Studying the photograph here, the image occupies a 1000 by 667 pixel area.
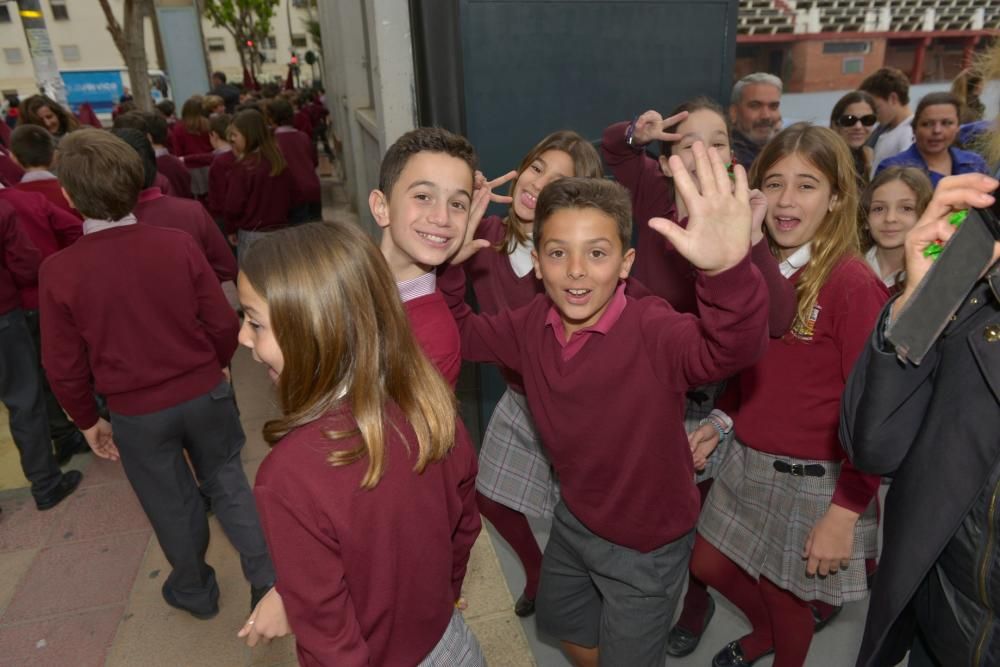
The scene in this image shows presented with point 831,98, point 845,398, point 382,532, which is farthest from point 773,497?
point 831,98

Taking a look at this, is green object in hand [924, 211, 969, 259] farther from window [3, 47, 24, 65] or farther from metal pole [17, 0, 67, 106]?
window [3, 47, 24, 65]

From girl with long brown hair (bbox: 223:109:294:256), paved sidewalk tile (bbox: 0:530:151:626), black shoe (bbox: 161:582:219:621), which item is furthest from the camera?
girl with long brown hair (bbox: 223:109:294:256)

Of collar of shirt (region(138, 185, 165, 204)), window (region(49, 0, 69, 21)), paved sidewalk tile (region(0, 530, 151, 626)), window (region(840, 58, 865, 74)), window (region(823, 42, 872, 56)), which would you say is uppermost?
window (region(49, 0, 69, 21))

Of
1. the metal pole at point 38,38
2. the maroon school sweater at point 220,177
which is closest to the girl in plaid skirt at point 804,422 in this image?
the maroon school sweater at point 220,177

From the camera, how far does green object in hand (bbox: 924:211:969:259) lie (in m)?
1.08

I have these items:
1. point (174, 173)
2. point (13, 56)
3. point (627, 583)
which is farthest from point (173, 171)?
point (13, 56)

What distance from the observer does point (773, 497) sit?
6.76 feet

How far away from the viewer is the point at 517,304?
2.55 metres

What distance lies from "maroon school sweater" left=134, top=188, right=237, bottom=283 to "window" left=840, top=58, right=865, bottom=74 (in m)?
11.4

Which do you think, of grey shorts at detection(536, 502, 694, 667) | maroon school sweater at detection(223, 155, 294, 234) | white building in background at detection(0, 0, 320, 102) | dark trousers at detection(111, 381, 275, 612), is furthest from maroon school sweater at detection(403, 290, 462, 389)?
white building in background at detection(0, 0, 320, 102)

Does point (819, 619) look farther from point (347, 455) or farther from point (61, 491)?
point (61, 491)

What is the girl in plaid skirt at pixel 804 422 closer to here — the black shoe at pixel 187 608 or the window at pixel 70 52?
the black shoe at pixel 187 608

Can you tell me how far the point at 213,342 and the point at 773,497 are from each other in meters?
2.29

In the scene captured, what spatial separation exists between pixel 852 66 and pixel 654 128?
11078mm
